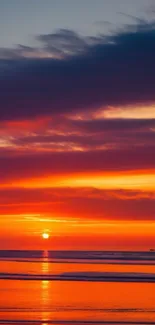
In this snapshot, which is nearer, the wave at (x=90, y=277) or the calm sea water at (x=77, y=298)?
the calm sea water at (x=77, y=298)

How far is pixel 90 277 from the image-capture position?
116 ft

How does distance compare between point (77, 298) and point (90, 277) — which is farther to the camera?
point (90, 277)

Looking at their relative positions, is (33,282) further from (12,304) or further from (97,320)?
(97,320)

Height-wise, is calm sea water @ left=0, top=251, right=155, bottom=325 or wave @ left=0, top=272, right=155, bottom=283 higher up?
wave @ left=0, top=272, right=155, bottom=283

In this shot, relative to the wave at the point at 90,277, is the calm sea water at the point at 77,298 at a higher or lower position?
lower

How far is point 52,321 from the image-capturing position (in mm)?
20469

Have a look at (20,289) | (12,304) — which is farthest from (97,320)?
(20,289)

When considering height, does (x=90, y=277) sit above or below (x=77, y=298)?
above

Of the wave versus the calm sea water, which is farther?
the wave

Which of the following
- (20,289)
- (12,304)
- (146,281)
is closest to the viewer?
(12,304)

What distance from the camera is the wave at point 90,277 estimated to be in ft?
112

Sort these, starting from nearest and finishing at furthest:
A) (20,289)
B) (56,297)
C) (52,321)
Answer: (52,321), (56,297), (20,289)

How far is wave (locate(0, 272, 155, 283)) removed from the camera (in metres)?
34.0

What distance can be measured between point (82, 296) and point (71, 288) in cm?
321
